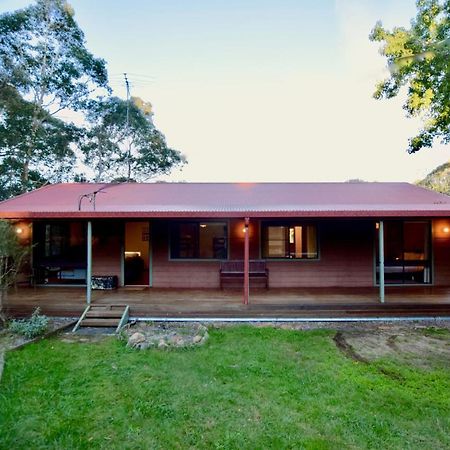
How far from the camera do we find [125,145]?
22344mm

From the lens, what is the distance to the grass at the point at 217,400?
2.57 meters

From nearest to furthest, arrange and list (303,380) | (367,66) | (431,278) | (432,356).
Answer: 1. (303,380)
2. (432,356)
3. (431,278)
4. (367,66)

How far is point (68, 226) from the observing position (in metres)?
8.49

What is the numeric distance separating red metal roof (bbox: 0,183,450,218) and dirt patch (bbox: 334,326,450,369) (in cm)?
209

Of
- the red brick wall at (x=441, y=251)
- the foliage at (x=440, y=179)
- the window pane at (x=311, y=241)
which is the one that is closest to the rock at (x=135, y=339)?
the window pane at (x=311, y=241)

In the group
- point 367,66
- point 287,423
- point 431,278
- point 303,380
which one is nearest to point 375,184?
point 431,278

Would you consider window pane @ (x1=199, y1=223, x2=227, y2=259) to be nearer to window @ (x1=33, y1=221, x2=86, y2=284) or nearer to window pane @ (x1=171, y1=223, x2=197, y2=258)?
window pane @ (x1=171, y1=223, x2=197, y2=258)


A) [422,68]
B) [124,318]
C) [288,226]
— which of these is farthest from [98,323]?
[422,68]

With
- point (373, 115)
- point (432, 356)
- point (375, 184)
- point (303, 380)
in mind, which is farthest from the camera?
point (373, 115)

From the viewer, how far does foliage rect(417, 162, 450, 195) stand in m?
28.7

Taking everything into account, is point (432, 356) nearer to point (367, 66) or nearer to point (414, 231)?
point (414, 231)

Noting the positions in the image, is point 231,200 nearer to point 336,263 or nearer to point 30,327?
point 336,263

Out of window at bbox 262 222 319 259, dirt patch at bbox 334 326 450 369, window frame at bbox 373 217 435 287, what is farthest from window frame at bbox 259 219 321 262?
dirt patch at bbox 334 326 450 369

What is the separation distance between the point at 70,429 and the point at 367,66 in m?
14.4
